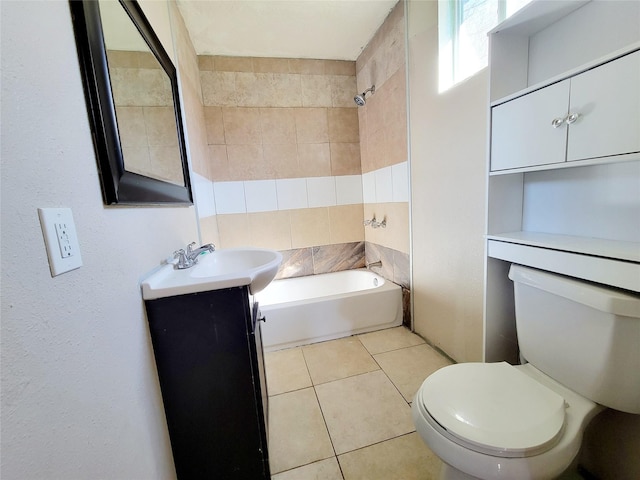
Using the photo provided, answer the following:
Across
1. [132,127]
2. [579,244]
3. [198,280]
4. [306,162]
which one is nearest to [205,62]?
[306,162]

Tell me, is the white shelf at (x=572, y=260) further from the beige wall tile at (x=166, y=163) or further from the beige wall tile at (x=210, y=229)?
the beige wall tile at (x=210, y=229)

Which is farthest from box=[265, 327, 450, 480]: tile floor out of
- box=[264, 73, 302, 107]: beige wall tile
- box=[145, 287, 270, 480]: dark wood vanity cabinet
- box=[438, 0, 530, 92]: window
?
box=[264, 73, 302, 107]: beige wall tile

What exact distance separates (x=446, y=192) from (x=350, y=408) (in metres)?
1.37

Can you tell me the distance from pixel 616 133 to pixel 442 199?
0.96 m

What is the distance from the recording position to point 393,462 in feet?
3.78

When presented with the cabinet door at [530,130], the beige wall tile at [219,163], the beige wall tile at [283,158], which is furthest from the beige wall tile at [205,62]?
the cabinet door at [530,130]

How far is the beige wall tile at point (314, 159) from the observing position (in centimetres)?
258

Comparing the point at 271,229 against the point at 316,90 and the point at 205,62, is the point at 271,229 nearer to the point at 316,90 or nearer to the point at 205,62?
the point at 316,90

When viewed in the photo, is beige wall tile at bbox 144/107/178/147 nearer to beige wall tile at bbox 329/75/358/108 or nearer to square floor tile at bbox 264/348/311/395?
square floor tile at bbox 264/348/311/395

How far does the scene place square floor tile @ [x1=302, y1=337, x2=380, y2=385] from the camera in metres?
1.74

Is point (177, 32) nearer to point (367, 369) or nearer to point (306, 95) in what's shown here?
point (306, 95)

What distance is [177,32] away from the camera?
169 centimetres

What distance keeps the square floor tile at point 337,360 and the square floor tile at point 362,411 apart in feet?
0.21

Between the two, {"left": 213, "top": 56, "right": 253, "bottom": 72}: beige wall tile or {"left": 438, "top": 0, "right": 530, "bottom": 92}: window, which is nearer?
{"left": 438, "top": 0, "right": 530, "bottom": 92}: window
